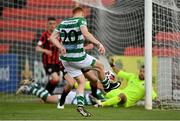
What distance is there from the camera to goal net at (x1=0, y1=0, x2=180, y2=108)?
12482 mm

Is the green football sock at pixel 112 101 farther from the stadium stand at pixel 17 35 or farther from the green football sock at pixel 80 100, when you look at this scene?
the stadium stand at pixel 17 35

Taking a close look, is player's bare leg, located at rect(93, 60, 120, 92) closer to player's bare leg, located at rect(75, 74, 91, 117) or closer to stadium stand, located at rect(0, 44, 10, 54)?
player's bare leg, located at rect(75, 74, 91, 117)

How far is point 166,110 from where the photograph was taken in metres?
11.8

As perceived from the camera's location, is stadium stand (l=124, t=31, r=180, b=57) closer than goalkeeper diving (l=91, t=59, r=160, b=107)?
Yes

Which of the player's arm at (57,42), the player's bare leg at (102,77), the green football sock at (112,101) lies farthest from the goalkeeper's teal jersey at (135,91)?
the player's arm at (57,42)

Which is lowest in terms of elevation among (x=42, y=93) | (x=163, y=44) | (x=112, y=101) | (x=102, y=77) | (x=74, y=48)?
(x=112, y=101)

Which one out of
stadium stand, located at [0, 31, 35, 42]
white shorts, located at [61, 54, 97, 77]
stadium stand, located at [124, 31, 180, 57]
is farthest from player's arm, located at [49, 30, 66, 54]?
stadium stand, located at [0, 31, 35, 42]

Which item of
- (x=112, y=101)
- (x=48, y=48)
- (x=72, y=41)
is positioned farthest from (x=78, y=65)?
(x=48, y=48)

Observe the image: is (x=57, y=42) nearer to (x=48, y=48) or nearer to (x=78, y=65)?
(x=78, y=65)

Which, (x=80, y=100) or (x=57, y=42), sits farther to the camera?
(x=57, y=42)

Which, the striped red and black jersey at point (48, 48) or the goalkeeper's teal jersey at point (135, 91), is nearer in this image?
the goalkeeper's teal jersey at point (135, 91)

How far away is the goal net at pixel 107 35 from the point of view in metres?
12.5

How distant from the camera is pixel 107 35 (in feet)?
→ 51.9

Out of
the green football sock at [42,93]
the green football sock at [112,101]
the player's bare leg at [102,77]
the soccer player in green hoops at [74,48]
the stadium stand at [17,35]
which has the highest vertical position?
the stadium stand at [17,35]
